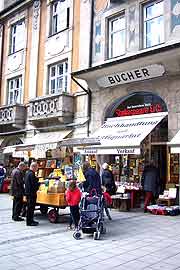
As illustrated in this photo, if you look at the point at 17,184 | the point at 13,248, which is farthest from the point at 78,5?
the point at 13,248

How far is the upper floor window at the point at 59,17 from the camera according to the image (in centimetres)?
1714

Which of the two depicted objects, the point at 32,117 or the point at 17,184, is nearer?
the point at 17,184

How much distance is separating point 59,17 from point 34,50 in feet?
7.46

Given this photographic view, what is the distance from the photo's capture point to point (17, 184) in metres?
9.70

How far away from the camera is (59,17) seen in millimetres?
17703

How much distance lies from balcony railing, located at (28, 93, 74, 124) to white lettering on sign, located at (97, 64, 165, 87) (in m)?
2.04

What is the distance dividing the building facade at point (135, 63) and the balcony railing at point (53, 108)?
1.27m

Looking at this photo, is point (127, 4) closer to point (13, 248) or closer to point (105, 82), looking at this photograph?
point (105, 82)

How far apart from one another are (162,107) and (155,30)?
3.06 metres

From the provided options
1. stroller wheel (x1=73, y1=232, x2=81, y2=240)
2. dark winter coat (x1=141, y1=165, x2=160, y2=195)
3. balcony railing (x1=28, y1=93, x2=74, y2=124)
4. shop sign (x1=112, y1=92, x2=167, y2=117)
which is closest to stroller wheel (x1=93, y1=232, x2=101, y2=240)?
stroller wheel (x1=73, y1=232, x2=81, y2=240)

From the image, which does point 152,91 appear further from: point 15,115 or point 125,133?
point 15,115

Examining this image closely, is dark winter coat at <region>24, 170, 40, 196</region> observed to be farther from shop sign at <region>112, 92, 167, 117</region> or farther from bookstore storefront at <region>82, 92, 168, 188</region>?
shop sign at <region>112, 92, 167, 117</region>

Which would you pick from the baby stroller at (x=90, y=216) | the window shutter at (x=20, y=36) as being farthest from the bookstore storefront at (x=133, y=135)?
the window shutter at (x=20, y=36)

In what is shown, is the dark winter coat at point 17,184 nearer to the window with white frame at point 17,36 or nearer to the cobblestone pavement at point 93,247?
the cobblestone pavement at point 93,247
